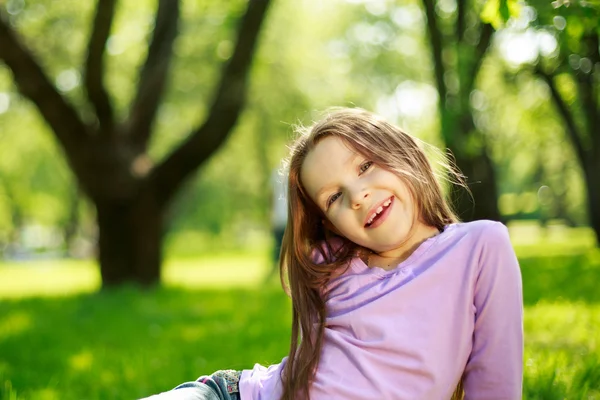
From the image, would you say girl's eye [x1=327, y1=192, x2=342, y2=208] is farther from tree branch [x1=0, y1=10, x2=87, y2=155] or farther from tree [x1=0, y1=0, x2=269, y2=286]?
tree branch [x1=0, y1=10, x2=87, y2=155]

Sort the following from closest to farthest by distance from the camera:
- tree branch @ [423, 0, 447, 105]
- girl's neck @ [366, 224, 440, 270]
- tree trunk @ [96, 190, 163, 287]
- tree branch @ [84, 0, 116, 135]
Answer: girl's neck @ [366, 224, 440, 270] < tree branch @ [423, 0, 447, 105] < tree branch @ [84, 0, 116, 135] < tree trunk @ [96, 190, 163, 287]

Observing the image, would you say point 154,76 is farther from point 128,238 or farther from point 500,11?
point 500,11

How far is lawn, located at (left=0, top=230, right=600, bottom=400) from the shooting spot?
369 centimetres

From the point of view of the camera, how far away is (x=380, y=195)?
2.06 metres

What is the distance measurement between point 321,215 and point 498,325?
690 mm

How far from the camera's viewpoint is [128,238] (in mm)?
9148

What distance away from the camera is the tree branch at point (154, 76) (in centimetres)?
938

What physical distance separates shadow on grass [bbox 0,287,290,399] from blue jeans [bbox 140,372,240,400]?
4.55ft

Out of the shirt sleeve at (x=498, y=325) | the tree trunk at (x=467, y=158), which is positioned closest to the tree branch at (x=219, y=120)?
the tree trunk at (x=467, y=158)

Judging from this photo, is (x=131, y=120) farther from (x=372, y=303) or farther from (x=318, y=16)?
(x=318, y=16)

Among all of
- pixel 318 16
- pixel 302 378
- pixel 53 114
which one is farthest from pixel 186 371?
pixel 318 16

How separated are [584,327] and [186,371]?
270 centimetres

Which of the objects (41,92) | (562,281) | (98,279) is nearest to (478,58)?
(562,281)

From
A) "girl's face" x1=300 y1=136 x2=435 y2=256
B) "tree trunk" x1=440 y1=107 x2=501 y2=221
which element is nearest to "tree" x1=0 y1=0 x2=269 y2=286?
"tree trunk" x1=440 y1=107 x2=501 y2=221
